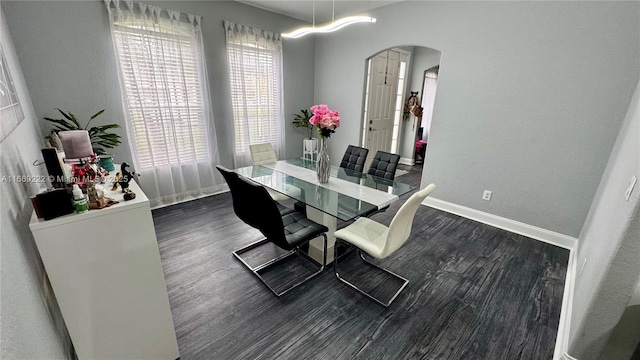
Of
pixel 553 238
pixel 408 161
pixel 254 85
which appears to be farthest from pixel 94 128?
pixel 408 161

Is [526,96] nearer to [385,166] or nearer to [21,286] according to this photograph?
[385,166]

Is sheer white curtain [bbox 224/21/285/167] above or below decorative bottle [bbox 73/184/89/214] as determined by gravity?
above

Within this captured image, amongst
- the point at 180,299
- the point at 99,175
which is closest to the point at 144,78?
the point at 99,175

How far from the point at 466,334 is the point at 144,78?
3.96 metres

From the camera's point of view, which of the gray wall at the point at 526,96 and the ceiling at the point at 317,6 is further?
the ceiling at the point at 317,6

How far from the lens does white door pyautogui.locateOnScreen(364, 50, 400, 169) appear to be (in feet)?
15.3

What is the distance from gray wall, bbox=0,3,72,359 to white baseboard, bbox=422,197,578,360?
2.40 metres

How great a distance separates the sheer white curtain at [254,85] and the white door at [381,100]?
5.45 feet

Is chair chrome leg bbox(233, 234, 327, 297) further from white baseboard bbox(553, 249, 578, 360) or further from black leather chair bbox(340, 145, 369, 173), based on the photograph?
white baseboard bbox(553, 249, 578, 360)

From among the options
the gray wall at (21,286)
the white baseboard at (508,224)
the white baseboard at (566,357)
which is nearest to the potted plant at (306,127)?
the white baseboard at (508,224)

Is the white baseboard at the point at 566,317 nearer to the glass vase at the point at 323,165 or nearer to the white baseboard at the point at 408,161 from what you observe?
the glass vase at the point at 323,165

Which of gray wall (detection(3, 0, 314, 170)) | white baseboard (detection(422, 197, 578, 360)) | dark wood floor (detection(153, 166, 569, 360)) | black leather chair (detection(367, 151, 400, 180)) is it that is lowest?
dark wood floor (detection(153, 166, 569, 360))

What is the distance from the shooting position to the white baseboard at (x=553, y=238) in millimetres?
1605

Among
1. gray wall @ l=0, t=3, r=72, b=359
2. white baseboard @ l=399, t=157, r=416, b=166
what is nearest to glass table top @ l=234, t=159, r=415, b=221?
gray wall @ l=0, t=3, r=72, b=359
